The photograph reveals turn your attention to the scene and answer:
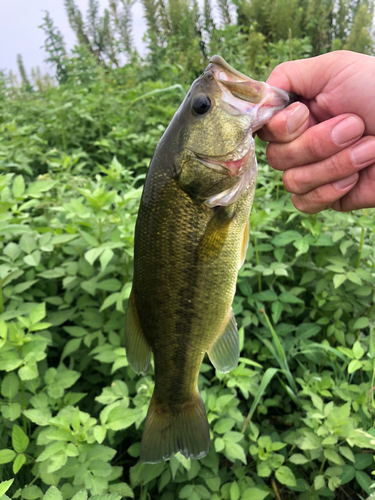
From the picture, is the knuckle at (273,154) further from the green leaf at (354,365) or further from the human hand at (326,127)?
the green leaf at (354,365)

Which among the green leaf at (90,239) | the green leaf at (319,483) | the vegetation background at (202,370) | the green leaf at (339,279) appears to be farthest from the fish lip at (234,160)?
the green leaf at (319,483)

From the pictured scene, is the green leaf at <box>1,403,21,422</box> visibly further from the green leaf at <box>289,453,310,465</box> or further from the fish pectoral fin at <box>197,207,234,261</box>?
the green leaf at <box>289,453,310,465</box>

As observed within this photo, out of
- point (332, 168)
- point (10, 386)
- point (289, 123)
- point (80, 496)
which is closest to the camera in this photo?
point (80, 496)

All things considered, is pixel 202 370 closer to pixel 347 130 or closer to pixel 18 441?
pixel 18 441

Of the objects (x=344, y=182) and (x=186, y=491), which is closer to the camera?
(x=344, y=182)

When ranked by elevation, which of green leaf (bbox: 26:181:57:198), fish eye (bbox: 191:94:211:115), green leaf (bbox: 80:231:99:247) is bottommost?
green leaf (bbox: 80:231:99:247)

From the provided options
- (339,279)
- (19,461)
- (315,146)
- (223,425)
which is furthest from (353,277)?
(19,461)

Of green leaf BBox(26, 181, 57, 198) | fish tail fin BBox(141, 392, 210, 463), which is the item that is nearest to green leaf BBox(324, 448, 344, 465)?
fish tail fin BBox(141, 392, 210, 463)
